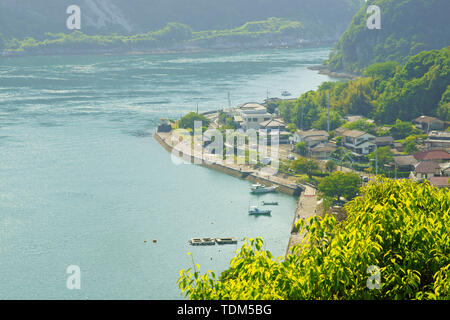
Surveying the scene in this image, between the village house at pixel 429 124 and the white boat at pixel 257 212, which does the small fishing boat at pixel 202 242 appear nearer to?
the white boat at pixel 257 212

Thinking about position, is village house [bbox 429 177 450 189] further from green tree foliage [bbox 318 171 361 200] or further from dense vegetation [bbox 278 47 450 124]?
dense vegetation [bbox 278 47 450 124]

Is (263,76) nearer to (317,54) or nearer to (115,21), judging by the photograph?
(317,54)

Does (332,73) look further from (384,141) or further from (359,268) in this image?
(359,268)

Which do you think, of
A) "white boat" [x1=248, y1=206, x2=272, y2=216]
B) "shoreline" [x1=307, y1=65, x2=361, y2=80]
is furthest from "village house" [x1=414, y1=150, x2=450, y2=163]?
"shoreline" [x1=307, y1=65, x2=361, y2=80]

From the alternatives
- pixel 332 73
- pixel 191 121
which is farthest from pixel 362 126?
pixel 332 73
